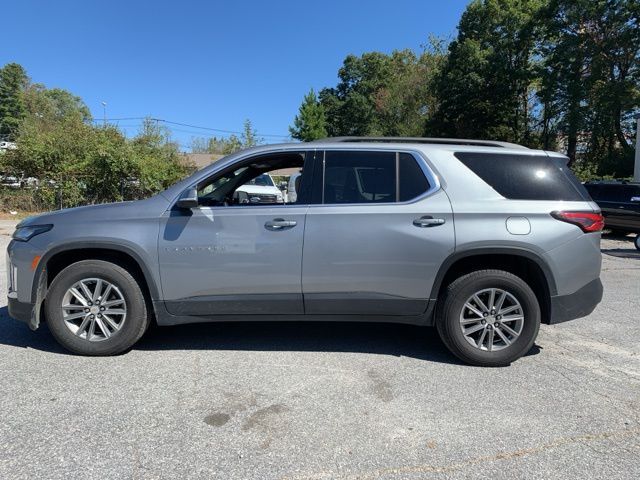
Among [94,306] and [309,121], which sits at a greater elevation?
[309,121]

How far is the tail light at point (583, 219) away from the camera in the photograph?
4102 millimetres

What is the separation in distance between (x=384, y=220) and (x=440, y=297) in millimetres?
810

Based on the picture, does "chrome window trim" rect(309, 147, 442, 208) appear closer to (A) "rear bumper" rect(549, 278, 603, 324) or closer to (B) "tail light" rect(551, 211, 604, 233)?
(B) "tail light" rect(551, 211, 604, 233)

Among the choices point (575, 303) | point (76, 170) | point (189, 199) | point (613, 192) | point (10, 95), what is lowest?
point (575, 303)

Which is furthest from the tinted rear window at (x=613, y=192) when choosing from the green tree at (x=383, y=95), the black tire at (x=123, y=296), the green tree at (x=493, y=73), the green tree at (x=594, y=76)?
the green tree at (x=383, y=95)

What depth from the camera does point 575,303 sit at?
418 cm

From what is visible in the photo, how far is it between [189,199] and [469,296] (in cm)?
240

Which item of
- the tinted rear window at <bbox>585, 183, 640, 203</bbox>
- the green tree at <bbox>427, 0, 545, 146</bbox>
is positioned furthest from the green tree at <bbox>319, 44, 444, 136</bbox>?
the tinted rear window at <bbox>585, 183, 640, 203</bbox>

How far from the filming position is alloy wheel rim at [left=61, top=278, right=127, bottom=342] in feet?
13.7

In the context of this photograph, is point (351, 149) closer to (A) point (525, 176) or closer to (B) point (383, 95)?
(A) point (525, 176)

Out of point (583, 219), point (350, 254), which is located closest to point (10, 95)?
point (350, 254)

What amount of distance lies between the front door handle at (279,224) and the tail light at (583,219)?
2118 millimetres

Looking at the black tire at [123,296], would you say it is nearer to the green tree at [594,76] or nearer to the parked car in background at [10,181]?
the parked car in background at [10,181]

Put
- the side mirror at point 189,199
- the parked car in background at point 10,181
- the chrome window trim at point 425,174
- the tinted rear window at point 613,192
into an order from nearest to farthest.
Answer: the side mirror at point 189,199 < the chrome window trim at point 425,174 < the tinted rear window at point 613,192 < the parked car in background at point 10,181
